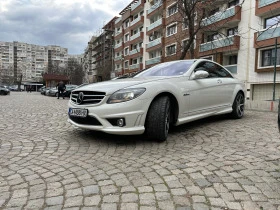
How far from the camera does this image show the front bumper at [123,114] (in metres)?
3.49

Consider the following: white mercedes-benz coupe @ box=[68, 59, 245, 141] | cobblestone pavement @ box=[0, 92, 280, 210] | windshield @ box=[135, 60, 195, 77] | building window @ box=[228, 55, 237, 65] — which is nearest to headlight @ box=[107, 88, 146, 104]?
white mercedes-benz coupe @ box=[68, 59, 245, 141]

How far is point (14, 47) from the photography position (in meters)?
112

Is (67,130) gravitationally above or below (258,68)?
below

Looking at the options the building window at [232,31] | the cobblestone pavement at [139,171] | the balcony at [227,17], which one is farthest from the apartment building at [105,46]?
the cobblestone pavement at [139,171]

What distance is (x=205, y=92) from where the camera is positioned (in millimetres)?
4805

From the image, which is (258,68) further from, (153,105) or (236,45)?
(153,105)

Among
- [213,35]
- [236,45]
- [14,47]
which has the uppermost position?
[14,47]

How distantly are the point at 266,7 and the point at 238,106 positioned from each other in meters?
17.4

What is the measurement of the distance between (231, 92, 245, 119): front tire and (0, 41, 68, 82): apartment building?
10409cm

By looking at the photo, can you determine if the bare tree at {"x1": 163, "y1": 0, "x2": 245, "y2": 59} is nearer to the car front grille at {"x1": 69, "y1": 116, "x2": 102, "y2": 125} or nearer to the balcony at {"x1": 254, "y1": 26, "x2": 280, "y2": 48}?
the balcony at {"x1": 254, "y1": 26, "x2": 280, "y2": 48}

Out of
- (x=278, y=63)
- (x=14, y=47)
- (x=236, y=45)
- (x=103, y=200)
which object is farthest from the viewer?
(x=14, y=47)

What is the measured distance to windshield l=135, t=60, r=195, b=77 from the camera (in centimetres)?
463

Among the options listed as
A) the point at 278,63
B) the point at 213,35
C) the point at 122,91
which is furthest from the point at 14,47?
the point at 122,91

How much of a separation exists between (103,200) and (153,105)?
1.97 m
